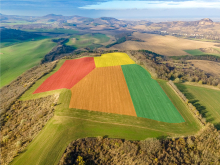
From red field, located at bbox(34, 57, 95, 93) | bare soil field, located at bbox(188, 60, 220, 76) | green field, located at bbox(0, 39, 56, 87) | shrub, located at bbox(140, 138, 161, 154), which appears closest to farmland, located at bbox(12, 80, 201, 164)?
shrub, located at bbox(140, 138, 161, 154)

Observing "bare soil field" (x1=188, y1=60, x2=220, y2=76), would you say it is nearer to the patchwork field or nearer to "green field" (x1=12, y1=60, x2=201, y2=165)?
the patchwork field

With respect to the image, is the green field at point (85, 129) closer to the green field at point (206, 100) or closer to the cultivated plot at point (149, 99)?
the cultivated plot at point (149, 99)

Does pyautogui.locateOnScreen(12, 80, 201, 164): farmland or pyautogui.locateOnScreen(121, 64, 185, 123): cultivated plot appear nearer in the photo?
pyautogui.locateOnScreen(12, 80, 201, 164): farmland

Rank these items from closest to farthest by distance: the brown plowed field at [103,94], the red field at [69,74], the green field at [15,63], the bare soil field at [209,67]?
the brown plowed field at [103,94] < the red field at [69,74] < the green field at [15,63] < the bare soil field at [209,67]

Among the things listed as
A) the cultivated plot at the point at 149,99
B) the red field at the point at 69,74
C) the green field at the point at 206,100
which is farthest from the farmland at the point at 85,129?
the red field at the point at 69,74

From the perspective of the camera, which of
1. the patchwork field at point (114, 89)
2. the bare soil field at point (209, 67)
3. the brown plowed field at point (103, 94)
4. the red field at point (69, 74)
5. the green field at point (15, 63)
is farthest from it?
the bare soil field at point (209, 67)

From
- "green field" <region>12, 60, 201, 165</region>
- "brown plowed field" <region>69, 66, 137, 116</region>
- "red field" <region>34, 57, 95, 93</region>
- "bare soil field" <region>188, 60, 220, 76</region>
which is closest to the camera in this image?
"green field" <region>12, 60, 201, 165</region>

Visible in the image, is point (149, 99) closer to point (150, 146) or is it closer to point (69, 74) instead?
point (150, 146)
